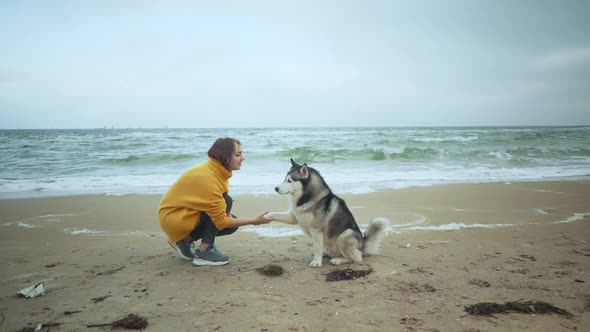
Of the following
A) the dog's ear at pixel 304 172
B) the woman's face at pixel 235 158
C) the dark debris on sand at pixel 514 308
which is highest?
the woman's face at pixel 235 158

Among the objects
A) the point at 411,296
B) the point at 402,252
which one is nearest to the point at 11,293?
the point at 411,296

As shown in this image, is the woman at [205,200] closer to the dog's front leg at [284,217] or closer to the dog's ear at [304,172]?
the dog's front leg at [284,217]

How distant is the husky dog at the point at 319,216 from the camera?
3.84m

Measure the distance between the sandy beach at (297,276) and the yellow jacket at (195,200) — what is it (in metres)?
0.58

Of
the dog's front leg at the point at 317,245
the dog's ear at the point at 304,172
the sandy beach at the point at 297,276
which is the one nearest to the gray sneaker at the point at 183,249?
the sandy beach at the point at 297,276

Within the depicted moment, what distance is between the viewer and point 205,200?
3572 mm

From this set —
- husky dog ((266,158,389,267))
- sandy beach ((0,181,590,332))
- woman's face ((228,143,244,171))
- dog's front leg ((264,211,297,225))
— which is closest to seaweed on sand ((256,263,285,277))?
sandy beach ((0,181,590,332))

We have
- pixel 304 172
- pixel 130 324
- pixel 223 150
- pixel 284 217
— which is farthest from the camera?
pixel 284 217

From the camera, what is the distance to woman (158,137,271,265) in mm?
3588

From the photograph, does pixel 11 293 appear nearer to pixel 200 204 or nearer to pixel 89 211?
pixel 200 204

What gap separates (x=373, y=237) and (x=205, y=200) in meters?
2.22

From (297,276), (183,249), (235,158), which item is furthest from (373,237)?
(183,249)

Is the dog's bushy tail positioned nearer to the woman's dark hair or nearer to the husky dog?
the husky dog

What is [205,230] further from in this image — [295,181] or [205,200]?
[295,181]
